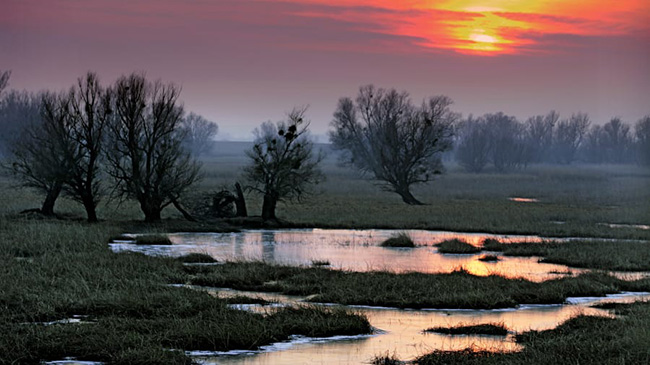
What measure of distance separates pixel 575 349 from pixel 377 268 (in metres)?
10.8

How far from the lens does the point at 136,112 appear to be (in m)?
36.7

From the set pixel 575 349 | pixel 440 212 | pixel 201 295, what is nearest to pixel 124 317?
pixel 201 295

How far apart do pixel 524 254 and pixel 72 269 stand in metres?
15.1

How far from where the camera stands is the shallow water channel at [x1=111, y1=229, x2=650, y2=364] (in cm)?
1366

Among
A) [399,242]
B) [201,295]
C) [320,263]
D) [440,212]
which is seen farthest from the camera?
[440,212]

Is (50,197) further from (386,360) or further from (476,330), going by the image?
(386,360)

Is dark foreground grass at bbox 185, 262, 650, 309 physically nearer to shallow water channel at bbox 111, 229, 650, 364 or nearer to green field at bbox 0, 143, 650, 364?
green field at bbox 0, 143, 650, 364

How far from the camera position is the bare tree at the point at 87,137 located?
117 ft

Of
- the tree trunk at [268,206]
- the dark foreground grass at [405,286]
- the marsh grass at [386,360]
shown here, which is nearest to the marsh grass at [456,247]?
the dark foreground grass at [405,286]

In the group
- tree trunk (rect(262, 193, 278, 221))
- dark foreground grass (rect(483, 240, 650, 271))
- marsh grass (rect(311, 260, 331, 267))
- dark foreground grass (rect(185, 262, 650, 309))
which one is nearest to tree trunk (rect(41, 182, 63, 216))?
tree trunk (rect(262, 193, 278, 221))

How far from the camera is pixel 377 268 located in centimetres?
2356

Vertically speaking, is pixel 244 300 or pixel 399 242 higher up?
pixel 399 242

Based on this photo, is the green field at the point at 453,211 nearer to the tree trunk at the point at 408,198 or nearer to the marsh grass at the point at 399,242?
the tree trunk at the point at 408,198

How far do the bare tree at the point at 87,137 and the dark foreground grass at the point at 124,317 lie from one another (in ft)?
44.1
